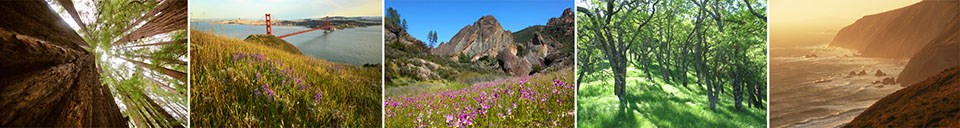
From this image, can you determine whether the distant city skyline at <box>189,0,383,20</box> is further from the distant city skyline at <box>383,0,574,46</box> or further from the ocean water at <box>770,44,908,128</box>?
the ocean water at <box>770,44,908,128</box>

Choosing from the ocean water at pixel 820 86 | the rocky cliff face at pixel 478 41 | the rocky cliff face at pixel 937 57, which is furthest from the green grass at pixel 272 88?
the rocky cliff face at pixel 937 57

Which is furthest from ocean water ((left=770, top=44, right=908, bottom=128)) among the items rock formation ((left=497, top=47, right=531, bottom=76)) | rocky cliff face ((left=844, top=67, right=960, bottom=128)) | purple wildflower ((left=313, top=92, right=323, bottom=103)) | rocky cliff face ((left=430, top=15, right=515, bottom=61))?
purple wildflower ((left=313, top=92, right=323, bottom=103))

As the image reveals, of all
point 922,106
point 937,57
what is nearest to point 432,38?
point 922,106

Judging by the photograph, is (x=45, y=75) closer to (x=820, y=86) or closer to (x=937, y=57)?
(x=820, y=86)

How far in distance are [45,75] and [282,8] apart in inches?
70.3

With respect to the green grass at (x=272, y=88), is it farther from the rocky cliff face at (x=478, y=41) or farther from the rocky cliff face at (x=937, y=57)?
the rocky cliff face at (x=937, y=57)

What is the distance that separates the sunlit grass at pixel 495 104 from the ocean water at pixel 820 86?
2.02m

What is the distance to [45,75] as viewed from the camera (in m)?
4.57

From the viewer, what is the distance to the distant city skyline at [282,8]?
17.7 feet

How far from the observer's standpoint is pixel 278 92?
18.7 ft

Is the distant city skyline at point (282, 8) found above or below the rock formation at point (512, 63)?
above

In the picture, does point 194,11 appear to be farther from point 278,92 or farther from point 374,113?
point 374,113

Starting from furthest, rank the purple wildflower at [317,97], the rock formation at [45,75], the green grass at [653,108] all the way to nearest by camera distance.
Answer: the green grass at [653,108], the purple wildflower at [317,97], the rock formation at [45,75]

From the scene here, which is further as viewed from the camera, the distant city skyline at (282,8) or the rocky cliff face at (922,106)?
the rocky cliff face at (922,106)
